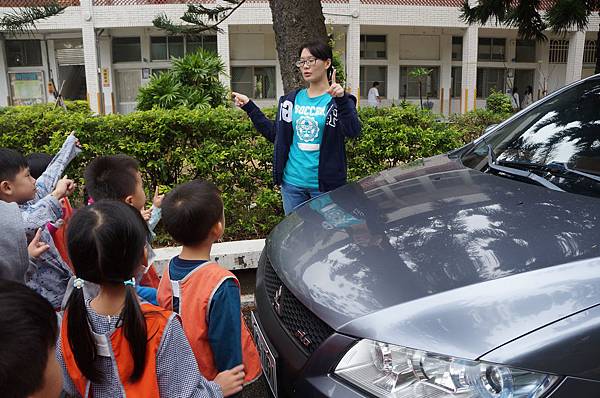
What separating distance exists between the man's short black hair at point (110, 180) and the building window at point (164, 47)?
70.3ft

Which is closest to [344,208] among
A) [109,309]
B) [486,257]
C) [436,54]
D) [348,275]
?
[348,275]

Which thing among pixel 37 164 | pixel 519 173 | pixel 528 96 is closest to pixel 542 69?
pixel 528 96

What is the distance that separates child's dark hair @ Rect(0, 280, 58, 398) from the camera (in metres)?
1.01

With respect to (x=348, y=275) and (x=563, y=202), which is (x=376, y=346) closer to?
(x=348, y=275)

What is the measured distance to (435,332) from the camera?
147cm

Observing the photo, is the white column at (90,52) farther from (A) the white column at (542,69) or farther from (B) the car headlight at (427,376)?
(A) the white column at (542,69)

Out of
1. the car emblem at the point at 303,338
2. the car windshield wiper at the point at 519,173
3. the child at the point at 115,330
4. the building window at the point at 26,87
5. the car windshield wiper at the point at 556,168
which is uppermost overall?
the building window at the point at 26,87

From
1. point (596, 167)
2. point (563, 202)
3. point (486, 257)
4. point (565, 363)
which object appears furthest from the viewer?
point (596, 167)

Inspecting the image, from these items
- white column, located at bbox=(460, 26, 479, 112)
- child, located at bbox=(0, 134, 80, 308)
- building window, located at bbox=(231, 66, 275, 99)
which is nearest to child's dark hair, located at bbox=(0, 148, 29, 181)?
child, located at bbox=(0, 134, 80, 308)

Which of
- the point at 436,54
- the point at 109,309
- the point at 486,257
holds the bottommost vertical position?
the point at 109,309

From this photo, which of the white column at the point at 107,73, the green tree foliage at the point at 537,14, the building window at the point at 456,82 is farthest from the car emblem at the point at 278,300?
the building window at the point at 456,82

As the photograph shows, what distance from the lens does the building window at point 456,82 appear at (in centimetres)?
2492

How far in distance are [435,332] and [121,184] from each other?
167 centimetres

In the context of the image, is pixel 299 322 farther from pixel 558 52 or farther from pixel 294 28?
pixel 558 52
